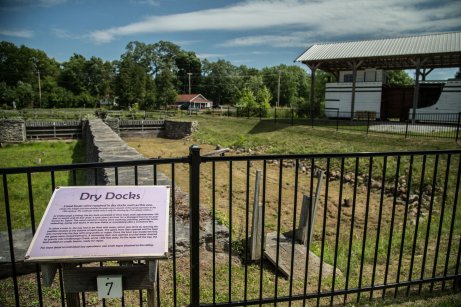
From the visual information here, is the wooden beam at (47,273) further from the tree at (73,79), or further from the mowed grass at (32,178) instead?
the tree at (73,79)

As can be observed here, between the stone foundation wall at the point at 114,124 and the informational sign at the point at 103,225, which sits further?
the stone foundation wall at the point at 114,124

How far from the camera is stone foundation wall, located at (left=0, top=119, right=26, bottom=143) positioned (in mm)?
20922

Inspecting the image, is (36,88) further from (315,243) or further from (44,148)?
(315,243)

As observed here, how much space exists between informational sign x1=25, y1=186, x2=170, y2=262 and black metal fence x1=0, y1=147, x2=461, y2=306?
0.24m

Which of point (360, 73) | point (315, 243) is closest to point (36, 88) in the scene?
point (360, 73)

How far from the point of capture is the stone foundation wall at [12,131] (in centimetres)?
2092

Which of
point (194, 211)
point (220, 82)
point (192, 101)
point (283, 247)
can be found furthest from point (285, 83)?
point (194, 211)

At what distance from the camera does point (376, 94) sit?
25.6 meters

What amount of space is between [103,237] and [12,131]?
2334cm

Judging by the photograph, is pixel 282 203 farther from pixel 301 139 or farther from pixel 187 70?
pixel 187 70

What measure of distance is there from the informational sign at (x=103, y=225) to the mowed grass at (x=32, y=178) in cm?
45

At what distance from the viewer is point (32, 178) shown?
10.6 m

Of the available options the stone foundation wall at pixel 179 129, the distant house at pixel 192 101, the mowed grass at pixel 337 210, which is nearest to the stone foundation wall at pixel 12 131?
the mowed grass at pixel 337 210

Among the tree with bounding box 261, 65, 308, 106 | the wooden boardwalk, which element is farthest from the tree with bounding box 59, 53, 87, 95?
the wooden boardwalk
